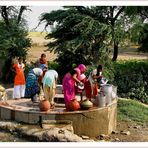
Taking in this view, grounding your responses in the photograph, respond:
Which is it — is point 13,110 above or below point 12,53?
below

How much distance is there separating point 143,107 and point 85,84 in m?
3.77

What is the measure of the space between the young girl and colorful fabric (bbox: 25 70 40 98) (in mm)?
870

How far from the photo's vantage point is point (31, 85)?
541 inches

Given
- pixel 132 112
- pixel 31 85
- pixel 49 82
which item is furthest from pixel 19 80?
pixel 132 112

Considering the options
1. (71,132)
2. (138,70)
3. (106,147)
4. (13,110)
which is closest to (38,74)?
(13,110)

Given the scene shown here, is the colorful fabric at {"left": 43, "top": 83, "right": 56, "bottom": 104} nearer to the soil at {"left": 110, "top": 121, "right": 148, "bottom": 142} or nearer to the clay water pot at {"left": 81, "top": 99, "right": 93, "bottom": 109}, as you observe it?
the clay water pot at {"left": 81, "top": 99, "right": 93, "bottom": 109}

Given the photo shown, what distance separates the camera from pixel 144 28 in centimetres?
1992

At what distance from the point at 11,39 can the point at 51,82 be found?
316 inches

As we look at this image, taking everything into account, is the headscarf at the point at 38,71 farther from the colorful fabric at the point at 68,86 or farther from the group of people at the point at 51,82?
the colorful fabric at the point at 68,86

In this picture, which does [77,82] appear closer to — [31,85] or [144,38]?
[31,85]

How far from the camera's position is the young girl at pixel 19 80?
14.6 metres

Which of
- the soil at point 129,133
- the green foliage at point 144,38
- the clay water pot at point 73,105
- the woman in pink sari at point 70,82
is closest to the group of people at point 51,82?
the woman in pink sari at point 70,82

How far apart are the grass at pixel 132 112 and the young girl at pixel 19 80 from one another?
308 centimetres

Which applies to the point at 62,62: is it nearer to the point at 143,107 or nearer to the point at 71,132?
the point at 143,107
